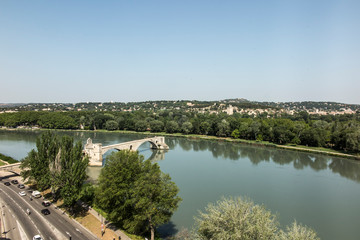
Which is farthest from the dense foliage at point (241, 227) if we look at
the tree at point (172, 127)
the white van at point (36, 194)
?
the tree at point (172, 127)

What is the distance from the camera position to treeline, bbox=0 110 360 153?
57.8 metres

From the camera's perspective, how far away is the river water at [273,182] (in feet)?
74.1


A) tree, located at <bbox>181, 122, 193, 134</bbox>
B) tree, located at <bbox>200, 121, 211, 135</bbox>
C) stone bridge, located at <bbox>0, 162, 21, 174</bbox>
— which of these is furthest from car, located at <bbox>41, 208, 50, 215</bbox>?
tree, located at <bbox>200, 121, 211, 135</bbox>

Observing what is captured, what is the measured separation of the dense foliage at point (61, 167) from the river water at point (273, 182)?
801 cm

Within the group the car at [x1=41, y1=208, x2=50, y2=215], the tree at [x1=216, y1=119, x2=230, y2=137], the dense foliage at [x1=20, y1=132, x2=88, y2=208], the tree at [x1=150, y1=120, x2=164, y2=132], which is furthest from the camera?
the tree at [x1=150, y1=120, x2=164, y2=132]

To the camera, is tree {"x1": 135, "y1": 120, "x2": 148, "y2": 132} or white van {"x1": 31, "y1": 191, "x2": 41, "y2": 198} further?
tree {"x1": 135, "y1": 120, "x2": 148, "y2": 132}

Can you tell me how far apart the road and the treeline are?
5451 centimetres

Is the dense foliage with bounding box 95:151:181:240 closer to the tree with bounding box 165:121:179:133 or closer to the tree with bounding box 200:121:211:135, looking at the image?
the tree with bounding box 200:121:211:135

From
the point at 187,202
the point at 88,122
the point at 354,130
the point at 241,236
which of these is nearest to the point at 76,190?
the point at 187,202

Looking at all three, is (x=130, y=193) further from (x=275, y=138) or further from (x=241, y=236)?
(x=275, y=138)

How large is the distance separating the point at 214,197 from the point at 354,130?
4288 centimetres

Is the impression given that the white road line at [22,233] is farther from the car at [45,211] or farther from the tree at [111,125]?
the tree at [111,125]

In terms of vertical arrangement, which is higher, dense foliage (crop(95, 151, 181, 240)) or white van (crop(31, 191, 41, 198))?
dense foliage (crop(95, 151, 181, 240))

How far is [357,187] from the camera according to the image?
33.3m
